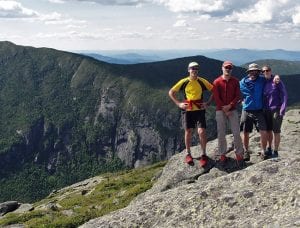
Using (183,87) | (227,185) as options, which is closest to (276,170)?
(227,185)

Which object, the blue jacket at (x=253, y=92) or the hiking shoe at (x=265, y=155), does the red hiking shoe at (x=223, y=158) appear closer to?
the hiking shoe at (x=265, y=155)

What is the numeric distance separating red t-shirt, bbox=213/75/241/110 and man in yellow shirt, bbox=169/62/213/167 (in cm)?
42

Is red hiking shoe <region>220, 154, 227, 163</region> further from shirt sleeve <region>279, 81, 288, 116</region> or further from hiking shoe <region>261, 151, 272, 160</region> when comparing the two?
shirt sleeve <region>279, 81, 288, 116</region>

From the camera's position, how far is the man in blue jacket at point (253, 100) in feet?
75.9

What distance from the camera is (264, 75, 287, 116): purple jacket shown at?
79.0 feet

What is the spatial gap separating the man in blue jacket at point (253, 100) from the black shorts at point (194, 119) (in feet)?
7.89

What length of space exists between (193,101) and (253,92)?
329cm

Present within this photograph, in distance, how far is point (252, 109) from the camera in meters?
23.5

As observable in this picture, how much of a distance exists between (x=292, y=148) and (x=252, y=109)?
27.0ft

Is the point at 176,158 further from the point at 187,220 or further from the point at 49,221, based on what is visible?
the point at 187,220

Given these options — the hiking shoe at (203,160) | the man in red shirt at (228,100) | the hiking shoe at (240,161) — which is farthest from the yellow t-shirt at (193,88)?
the hiking shoe at (240,161)

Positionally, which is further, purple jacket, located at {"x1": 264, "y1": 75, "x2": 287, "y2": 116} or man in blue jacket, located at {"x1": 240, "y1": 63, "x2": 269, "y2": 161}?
purple jacket, located at {"x1": 264, "y1": 75, "x2": 287, "y2": 116}

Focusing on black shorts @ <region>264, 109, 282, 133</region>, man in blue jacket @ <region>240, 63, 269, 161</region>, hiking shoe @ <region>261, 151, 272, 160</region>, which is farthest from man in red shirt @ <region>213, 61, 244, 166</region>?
black shorts @ <region>264, 109, 282, 133</region>

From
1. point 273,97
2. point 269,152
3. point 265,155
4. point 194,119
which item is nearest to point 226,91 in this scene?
point 194,119
